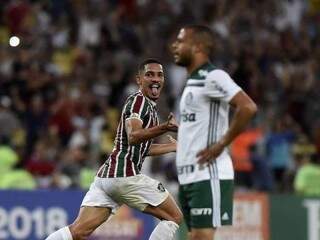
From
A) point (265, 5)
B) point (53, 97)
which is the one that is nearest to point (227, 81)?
point (53, 97)

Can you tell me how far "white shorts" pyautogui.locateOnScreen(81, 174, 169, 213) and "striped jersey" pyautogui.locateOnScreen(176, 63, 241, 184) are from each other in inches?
70.1

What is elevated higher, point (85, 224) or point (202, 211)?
point (202, 211)

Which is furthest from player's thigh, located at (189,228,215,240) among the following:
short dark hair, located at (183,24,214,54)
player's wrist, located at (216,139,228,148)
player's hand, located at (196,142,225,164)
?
short dark hair, located at (183,24,214,54)

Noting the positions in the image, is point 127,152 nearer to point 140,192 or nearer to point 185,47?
point 140,192

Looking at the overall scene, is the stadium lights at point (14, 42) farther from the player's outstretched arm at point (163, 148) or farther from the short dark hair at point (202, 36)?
the short dark hair at point (202, 36)

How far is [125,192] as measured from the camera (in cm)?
1183

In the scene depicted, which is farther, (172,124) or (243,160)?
(243,160)

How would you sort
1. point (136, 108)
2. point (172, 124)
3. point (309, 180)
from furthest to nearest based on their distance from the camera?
point (309, 180), point (136, 108), point (172, 124)

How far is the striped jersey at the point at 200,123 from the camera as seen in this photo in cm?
997

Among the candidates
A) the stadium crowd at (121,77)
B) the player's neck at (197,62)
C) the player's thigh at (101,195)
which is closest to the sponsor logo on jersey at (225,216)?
the player's neck at (197,62)

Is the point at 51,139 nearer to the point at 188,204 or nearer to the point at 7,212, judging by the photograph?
the point at 7,212

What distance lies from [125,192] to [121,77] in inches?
349

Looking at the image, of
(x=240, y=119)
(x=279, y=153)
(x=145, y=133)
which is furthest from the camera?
(x=279, y=153)

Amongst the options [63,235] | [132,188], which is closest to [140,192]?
[132,188]
